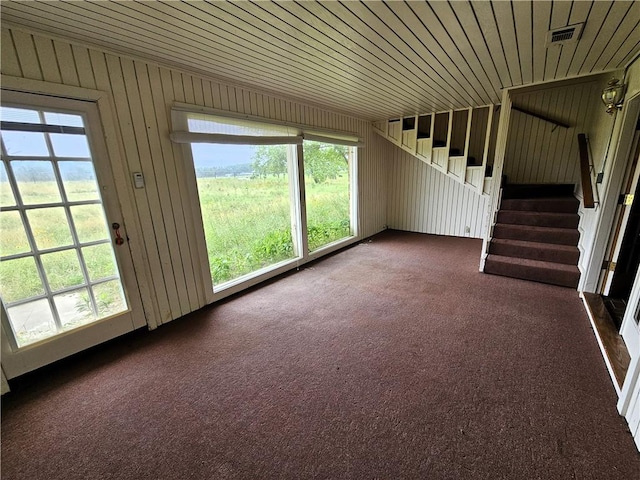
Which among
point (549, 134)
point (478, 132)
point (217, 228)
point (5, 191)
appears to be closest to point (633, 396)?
point (217, 228)

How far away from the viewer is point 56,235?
1946mm

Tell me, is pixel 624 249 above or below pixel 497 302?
above

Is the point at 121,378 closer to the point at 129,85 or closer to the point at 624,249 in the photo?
the point at 129,85

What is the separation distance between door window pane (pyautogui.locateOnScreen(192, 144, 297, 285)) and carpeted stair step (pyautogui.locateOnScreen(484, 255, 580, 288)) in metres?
2.80

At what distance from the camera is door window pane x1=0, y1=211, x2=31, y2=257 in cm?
173

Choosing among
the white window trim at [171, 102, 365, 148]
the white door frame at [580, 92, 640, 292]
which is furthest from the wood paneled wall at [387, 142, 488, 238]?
the white door frame at [580, 92, 640, 292]

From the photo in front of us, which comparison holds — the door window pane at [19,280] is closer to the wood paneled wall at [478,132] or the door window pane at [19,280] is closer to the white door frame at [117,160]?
the white door frame at [117,160]

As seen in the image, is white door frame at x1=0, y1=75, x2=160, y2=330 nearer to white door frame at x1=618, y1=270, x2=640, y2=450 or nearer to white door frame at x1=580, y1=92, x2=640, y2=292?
white door frame at x1=618, y1=270, x2=640, y2=450

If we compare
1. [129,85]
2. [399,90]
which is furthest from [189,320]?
[399,90]

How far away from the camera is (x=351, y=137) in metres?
4.60

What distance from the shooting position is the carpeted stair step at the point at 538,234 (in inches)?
132

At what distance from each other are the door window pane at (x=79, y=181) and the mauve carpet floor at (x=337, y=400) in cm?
127

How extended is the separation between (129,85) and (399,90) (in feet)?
8.99

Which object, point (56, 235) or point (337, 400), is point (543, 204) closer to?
point (337, 400)
